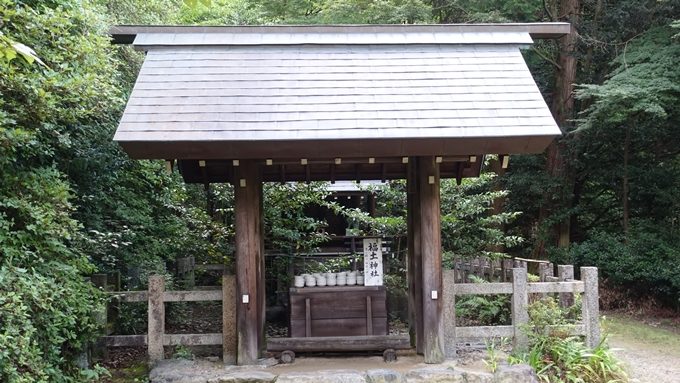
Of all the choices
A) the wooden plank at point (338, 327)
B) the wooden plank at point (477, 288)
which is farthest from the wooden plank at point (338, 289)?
the wooden plank at point (477, 288)

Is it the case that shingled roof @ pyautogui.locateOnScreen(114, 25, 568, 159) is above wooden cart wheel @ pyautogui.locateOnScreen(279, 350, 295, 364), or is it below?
above

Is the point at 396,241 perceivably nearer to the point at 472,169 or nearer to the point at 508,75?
the point at 472,169

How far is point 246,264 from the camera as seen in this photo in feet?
20.6

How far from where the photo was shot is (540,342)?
636 cm

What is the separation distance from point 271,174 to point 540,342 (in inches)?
167

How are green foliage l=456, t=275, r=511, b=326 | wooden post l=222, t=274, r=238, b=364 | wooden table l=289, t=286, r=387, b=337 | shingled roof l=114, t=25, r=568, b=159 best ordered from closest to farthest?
shingled roof l=114, t=25, r=568, b=159, wooden post l=222, t=274, r=238, b=364, wooden table l=289, t=286, r=387, b=337, green foliage l=456, t=275, r=511, b=326

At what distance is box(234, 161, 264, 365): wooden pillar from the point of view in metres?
6.23

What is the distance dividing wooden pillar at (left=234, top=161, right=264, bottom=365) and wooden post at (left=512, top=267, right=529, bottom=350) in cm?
314

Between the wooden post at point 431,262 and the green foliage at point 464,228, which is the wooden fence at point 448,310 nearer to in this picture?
the wooden post at point 431,262

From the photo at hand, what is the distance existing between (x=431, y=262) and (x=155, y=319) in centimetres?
332

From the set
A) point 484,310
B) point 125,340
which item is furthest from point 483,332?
point 125,340

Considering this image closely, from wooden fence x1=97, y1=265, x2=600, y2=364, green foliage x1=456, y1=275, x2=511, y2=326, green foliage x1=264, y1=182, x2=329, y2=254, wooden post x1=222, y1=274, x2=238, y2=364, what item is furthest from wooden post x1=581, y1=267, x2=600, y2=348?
green foliage x1=264, y1=182, x2=329, y2=254

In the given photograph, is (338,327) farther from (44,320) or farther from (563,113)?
(563,113)

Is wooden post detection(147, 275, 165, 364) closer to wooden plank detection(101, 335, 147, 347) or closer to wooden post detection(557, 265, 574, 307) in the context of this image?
wooden plank detection(101, 335, 147, 347)
